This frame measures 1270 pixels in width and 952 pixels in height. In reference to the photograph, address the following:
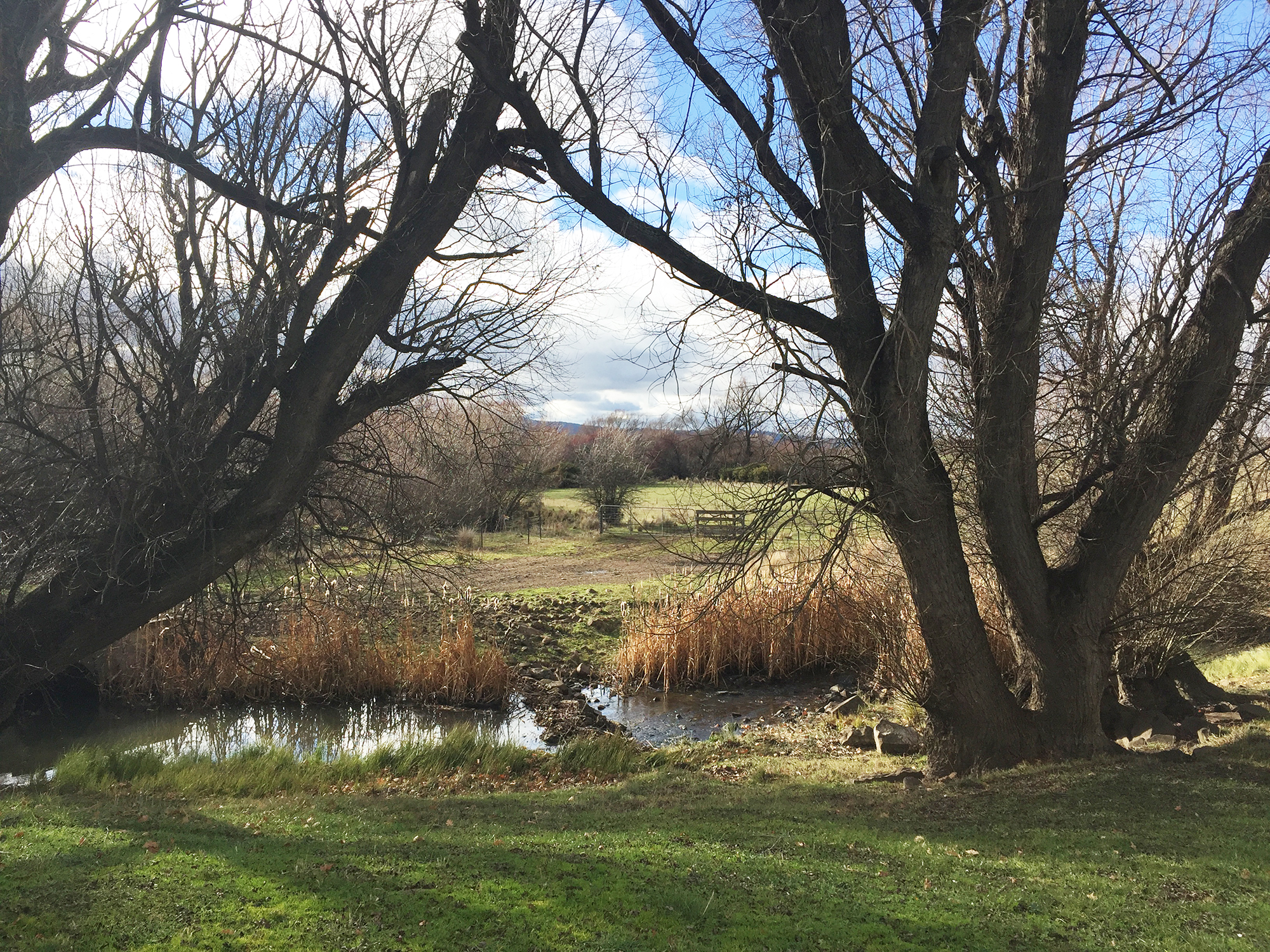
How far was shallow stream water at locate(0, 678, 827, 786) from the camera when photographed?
40.0 feet

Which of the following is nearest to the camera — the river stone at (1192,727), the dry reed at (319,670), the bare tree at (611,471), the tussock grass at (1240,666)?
the river stone at (1192,727)

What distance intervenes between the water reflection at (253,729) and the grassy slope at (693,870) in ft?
16.2

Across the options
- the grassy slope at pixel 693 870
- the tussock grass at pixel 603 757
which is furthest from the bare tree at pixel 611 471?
the grassy slope at pixel 693 870

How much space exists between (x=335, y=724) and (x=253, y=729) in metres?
1.17

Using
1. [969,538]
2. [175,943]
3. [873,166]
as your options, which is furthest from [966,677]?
[175,943]

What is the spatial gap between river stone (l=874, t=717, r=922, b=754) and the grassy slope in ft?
8.58

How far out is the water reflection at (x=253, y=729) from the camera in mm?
12039

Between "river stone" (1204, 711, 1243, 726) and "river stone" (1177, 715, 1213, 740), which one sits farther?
"river stone" (1204, 711, 1243, 726)

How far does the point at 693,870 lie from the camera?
500 centimetres

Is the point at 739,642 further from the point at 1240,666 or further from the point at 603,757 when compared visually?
the point at 1240,666

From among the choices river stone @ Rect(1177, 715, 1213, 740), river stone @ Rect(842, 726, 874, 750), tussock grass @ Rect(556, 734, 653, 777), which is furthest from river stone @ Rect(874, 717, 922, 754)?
tussock grass @ Rect(556, 734, 653, 777)

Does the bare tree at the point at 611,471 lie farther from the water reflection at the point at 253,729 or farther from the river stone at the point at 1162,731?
the river stone at the point at 1162,731

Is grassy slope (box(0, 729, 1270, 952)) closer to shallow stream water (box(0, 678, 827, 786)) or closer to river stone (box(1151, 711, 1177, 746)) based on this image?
river stone (box(1151, 711, 1177, 746))

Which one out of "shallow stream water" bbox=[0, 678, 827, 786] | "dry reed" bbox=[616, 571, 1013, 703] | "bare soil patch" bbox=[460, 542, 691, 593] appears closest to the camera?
"shallow stream water" bbox=[0, 678, 827, 786]
